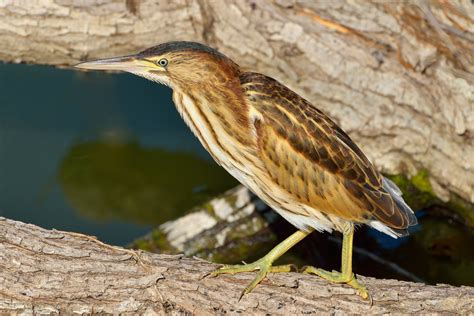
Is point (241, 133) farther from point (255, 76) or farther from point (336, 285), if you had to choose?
point (336, 285)

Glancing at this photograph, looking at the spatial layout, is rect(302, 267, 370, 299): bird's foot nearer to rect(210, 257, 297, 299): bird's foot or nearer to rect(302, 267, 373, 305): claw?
rect(302, 267, 373, 305): claw

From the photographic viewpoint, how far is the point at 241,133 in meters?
3.55

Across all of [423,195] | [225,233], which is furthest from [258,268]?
[423,195]

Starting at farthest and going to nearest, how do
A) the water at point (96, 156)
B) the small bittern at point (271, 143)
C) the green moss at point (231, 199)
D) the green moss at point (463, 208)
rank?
the water at point (96, 156)
the green moss at point (463, 208)
the green moss at point (231, 199)
the small bittern at point (271, 143)

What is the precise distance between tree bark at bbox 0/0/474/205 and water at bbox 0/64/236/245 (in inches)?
37.4

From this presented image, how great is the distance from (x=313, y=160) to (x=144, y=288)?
2.92 ft

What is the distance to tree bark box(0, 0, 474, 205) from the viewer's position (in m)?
5.07

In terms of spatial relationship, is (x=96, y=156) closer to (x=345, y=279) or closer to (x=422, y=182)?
(x=422, y=182)

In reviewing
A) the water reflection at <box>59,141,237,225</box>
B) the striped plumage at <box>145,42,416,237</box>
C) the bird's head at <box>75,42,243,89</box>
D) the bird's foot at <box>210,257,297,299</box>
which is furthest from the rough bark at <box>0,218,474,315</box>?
the water reflection at <box>59,141,237,225</box>

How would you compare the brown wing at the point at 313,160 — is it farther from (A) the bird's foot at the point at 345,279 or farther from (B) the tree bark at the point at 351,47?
(B) the tree bark at the point at 351,47

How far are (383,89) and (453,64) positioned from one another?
444 millimetres

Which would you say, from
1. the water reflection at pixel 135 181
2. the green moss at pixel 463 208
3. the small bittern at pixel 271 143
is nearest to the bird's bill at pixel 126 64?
the small bittern at pixel 271 143

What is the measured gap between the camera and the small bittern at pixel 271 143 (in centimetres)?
352

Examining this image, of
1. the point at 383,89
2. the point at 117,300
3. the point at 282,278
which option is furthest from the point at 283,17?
the point at 117,300
